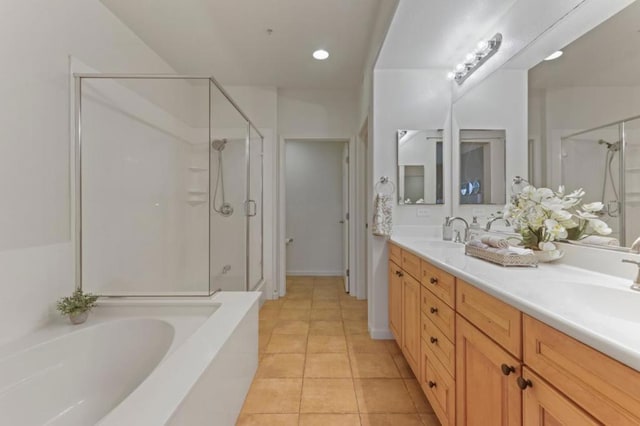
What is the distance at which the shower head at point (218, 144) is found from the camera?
311cm

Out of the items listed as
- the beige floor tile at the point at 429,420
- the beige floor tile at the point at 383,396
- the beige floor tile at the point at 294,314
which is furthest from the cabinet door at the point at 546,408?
the beige floor tile at the point at 294,314

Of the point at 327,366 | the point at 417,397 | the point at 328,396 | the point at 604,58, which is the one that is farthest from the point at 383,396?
the point at 604,58

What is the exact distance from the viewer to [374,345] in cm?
247

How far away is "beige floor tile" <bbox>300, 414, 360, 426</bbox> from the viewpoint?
5.14 feet

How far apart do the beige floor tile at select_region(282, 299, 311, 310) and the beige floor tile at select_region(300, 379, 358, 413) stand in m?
1.43

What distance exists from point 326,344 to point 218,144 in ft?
7.41

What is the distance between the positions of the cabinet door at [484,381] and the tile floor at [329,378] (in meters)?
0.58

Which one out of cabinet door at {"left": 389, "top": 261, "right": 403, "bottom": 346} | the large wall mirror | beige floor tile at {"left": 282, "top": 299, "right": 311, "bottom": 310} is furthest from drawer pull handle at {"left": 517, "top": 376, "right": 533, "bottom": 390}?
beige floor tile at {"left": 282, "top": 299, "right": 311, "bottom": 310}

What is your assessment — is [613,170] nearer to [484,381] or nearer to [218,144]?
[484,381]

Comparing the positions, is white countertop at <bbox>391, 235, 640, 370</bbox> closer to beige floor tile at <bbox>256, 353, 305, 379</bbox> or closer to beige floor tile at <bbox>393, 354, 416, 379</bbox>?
beige floor tile at <bbox>393, 354, 416, 379</bbox>

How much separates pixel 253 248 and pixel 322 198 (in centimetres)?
169

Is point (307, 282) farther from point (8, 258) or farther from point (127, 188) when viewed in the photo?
point (8, 258)

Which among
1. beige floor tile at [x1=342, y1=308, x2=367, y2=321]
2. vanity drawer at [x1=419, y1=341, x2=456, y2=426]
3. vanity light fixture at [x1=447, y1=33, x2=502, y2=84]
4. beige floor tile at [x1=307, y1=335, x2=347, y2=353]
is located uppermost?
vanity light fixture at [x1=447, y1=33, x2=502, y2=84]

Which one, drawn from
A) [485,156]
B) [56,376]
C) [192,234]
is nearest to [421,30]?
[485,156]
